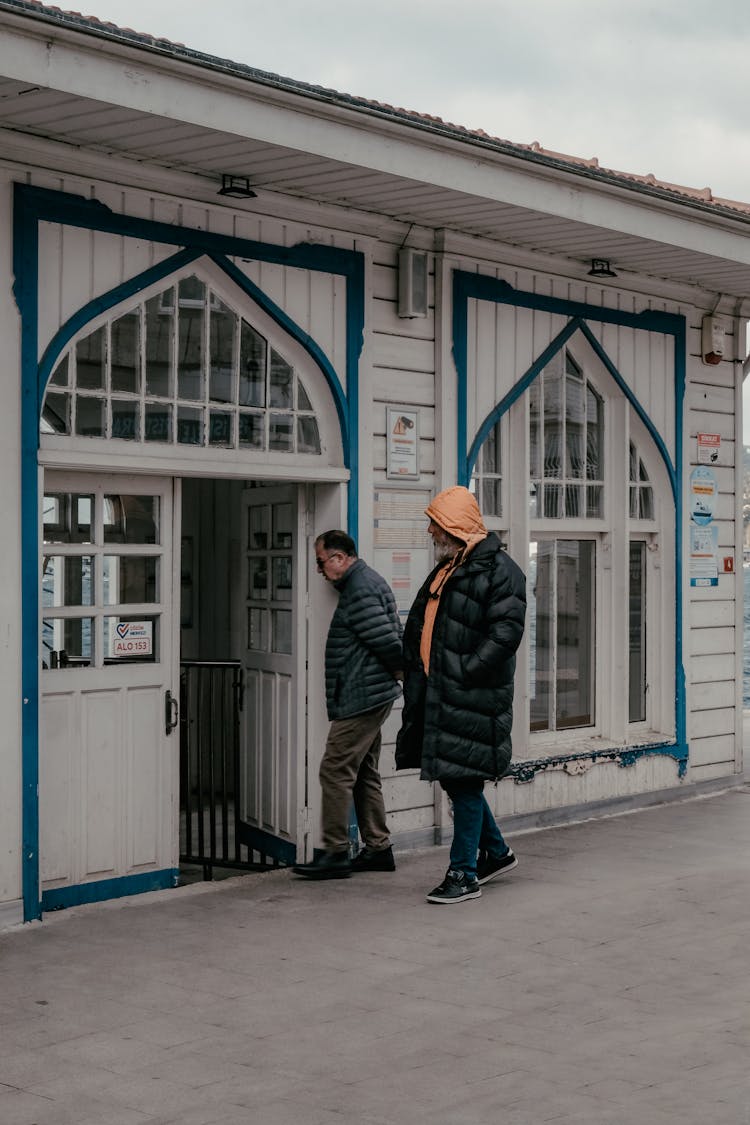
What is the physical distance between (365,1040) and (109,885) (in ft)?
7.84

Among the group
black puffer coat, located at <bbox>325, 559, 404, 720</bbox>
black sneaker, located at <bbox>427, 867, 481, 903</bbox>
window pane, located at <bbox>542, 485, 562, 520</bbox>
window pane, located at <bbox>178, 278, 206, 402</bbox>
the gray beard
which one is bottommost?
black sneaker, located at <bbox>427, 867, 481, 903</bbox>

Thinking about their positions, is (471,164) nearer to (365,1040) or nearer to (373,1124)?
(365,1040)

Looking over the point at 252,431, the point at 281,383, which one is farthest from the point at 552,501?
the point at 252,431

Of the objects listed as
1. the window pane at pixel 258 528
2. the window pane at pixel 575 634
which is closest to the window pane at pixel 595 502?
the window pane at pixel 575 634

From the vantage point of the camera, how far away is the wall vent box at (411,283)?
323 inches

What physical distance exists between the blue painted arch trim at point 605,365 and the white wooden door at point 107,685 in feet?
6.99

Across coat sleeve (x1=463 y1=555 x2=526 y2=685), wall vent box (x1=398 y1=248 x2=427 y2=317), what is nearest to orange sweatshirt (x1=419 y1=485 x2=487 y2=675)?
coat sleeve (x1=463 y1=555 x2=526 y2=685)

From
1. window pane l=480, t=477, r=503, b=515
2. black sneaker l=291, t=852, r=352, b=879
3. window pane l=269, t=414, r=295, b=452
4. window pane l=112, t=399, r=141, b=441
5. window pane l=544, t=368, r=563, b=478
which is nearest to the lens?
window pane l=112, t=399, r=141, b=441

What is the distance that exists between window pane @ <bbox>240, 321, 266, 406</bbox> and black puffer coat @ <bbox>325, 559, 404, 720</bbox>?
39.9 inches

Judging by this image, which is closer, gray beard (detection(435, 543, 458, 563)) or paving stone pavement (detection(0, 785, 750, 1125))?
paving stone pavement (detection(0, 785, 750, 1125))

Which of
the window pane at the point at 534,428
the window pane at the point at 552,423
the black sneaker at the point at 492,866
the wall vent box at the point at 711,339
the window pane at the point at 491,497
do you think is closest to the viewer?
the black sneaker at the point at 492,866

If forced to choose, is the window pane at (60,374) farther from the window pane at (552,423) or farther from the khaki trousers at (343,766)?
the window pane at (552,423)

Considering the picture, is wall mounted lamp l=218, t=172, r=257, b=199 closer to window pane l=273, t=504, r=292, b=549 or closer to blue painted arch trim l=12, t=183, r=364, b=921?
blue painted arch trim l=12, t=183, r=364, b=921

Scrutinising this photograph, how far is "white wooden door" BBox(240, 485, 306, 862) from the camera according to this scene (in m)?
7.93
